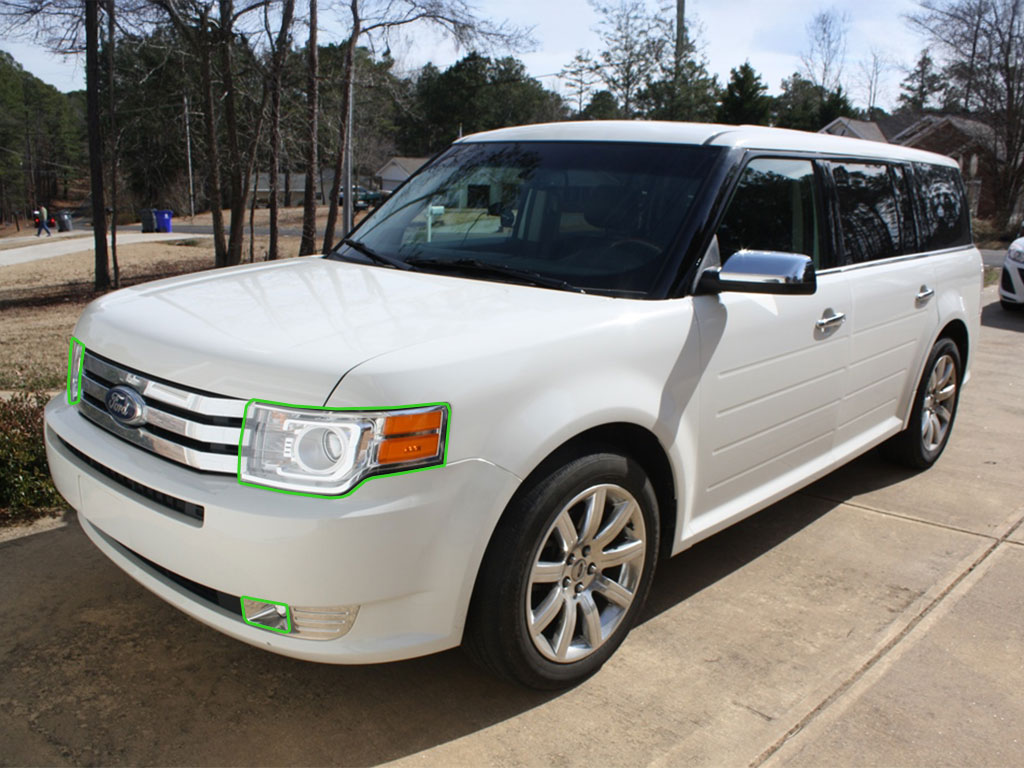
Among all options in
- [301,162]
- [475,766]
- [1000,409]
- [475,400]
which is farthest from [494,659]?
[301,162]

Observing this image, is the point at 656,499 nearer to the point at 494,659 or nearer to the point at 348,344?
the point at 494,659

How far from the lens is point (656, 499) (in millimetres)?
3184

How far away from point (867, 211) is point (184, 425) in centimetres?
327

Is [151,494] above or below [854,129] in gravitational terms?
below

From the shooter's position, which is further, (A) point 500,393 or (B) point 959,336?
(B) point 959,336

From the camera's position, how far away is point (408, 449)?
2.37m

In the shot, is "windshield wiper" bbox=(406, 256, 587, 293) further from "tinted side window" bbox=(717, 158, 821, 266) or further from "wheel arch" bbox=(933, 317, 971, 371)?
"wheel arch" bbox=(933, 317, 971, 371)

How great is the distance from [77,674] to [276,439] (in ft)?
4.32

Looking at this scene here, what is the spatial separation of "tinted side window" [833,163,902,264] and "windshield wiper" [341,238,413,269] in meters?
1.97

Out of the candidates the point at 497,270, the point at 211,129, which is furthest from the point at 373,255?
the point at 211,129

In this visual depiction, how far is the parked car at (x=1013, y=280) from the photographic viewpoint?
37.4ft

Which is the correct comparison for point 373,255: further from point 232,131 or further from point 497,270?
point 232,131

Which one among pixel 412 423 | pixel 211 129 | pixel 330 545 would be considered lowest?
pixel 330 545

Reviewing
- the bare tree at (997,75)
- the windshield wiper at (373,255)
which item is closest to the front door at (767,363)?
the windshield wiper at (373,255)
